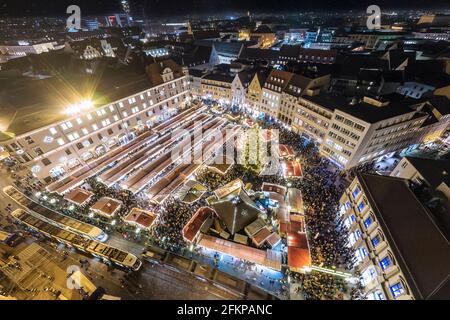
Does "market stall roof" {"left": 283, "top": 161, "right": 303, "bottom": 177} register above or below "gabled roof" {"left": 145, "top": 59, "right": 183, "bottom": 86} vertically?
below

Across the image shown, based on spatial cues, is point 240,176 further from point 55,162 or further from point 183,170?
point 55,162

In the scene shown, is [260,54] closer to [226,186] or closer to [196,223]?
[226,186]

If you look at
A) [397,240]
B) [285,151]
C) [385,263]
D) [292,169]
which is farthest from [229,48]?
[385,263]

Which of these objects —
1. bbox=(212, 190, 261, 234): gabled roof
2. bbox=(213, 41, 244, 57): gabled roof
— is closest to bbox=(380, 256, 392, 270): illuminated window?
bbox=(212, 190, 261, 234): gabled roof

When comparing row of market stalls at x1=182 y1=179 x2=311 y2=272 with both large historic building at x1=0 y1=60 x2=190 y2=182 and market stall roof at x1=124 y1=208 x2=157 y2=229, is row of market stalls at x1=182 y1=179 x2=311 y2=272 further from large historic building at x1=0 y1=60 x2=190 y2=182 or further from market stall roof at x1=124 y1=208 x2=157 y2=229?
large historic building at x1=0 y1=60 x2=190 y2=182

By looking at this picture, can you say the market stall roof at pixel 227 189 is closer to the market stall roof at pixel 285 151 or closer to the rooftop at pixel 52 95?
the market stall roof at pixel 285 151

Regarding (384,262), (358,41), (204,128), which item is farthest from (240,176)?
(358,41)

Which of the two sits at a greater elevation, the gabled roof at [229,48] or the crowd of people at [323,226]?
the gabled roof at [229,48]

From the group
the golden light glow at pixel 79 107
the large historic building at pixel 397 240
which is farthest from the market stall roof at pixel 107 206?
the large historic building at pixel 397 240
